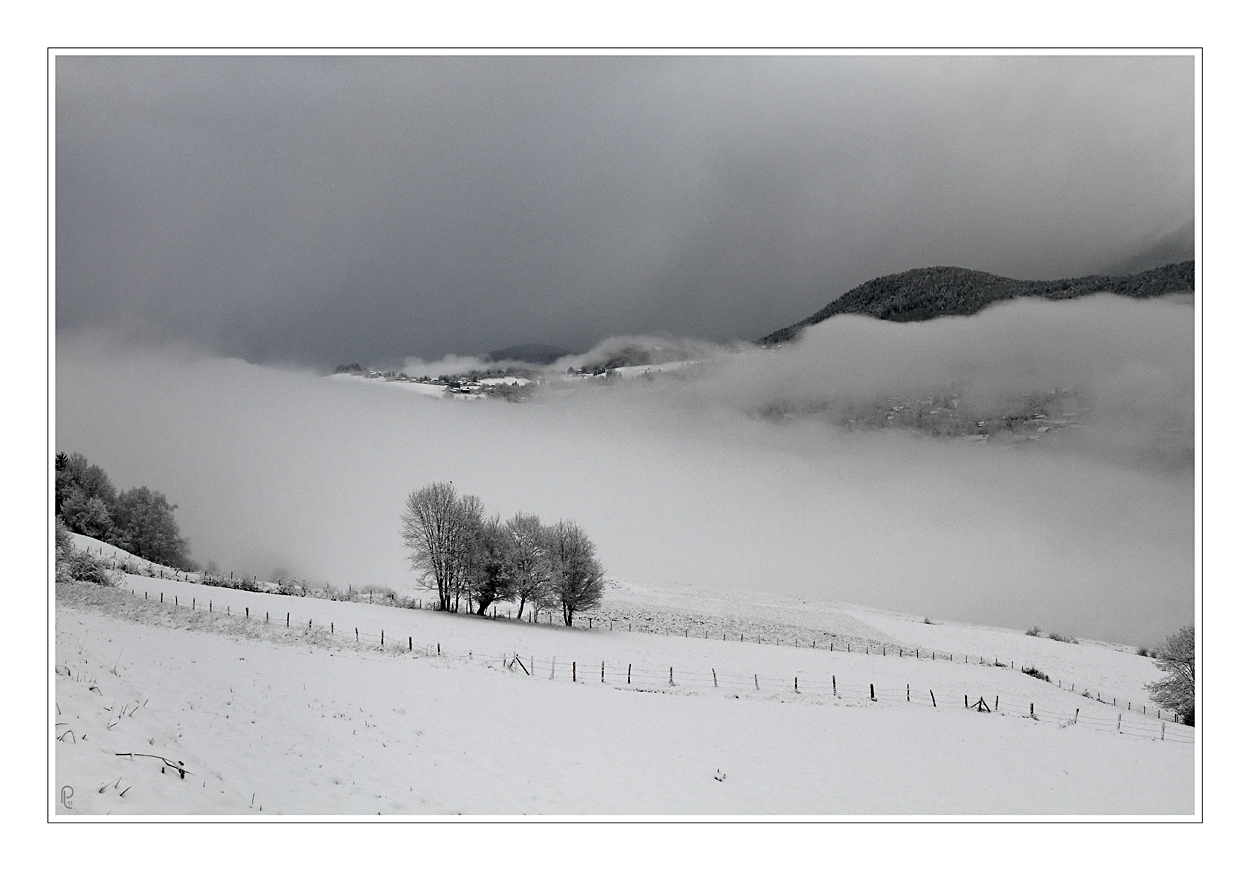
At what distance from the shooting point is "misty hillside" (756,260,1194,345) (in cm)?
1309

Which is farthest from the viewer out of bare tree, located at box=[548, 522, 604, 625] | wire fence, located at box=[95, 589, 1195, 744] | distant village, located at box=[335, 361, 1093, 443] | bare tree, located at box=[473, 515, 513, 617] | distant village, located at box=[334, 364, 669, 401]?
bare tree, located at box=[548, 522, 604, 625]

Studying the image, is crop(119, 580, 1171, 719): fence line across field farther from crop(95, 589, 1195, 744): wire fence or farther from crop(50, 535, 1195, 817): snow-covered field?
crop(50, 535, 1195, 817): snow-covered field

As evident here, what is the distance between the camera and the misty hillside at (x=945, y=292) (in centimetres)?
1309

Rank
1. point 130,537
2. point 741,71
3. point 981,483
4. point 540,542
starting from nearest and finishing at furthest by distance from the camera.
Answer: point 741,71 → point 130,537 → point 540,542 → point 981,483

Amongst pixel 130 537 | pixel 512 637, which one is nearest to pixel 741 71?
pixel 512 637

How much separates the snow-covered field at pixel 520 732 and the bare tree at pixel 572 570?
220 inches

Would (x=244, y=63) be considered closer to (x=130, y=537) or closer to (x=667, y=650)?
(x=667, y=650)

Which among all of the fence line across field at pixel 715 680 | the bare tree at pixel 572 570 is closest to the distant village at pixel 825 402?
the bare tree at pixel 572 570

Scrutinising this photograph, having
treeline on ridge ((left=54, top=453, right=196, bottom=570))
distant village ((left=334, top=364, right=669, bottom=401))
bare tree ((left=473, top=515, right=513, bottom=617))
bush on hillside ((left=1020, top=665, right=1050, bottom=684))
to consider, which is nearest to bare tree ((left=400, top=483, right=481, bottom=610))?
bare tree ((left=473, top=515, right=513, bottom=617))

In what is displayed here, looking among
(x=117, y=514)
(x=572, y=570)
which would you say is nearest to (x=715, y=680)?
(x=572, y=570)

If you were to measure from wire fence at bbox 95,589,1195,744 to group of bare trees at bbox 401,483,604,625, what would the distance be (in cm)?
559

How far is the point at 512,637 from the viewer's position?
1541 centimetres

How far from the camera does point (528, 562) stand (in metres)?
19.6
